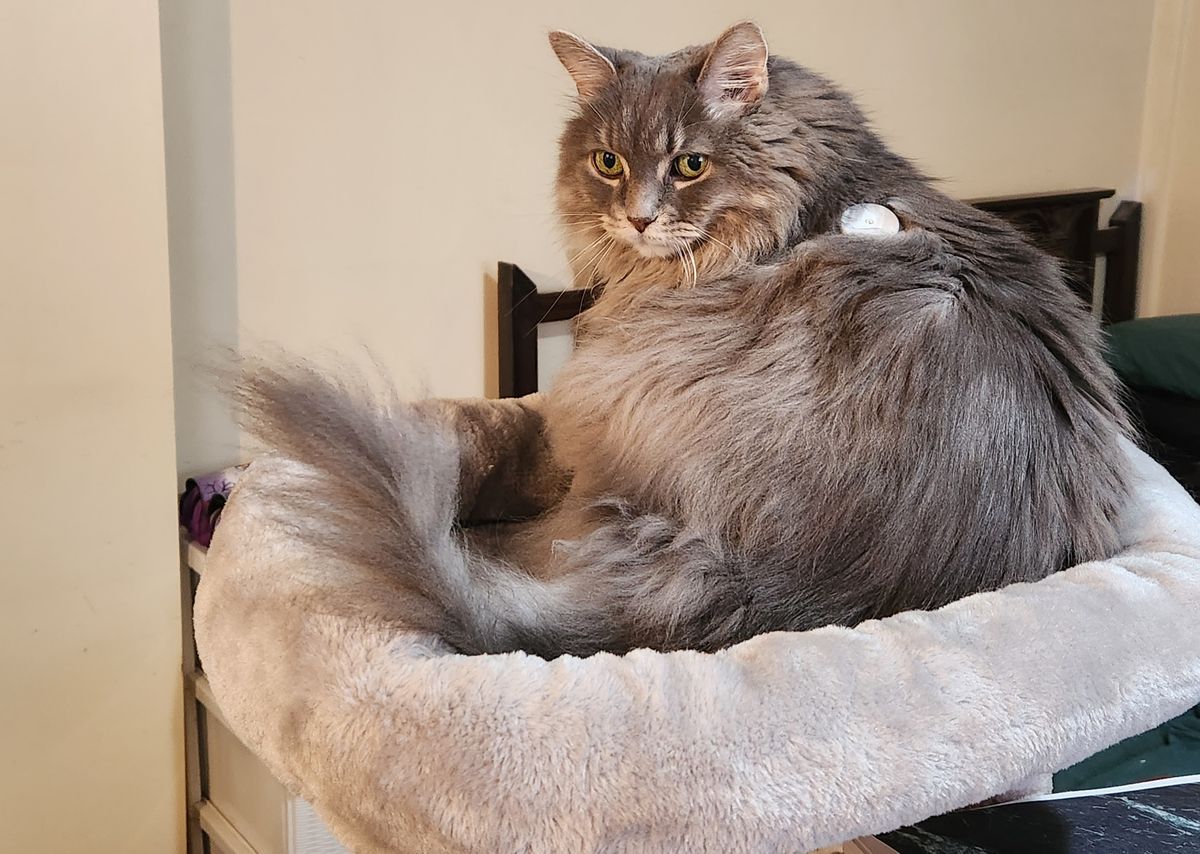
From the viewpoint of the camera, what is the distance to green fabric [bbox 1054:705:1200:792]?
69.0 inches

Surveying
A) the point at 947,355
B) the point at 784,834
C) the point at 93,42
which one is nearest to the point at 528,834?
the point at 784,834

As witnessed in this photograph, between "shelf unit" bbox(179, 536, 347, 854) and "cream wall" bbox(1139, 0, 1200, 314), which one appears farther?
"cream wall" bbox(1139, 0, 1200, 314)

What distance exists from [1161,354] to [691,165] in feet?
6.05

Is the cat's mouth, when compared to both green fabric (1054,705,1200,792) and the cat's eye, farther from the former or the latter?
green fabric (1054,705,1200,792)

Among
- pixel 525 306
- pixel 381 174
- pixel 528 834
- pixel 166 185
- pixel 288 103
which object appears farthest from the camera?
pixel 525 306

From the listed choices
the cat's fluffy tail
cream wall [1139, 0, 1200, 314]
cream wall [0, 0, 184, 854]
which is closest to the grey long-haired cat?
the cat's fluffy tail

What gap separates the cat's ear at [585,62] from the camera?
1291 mm

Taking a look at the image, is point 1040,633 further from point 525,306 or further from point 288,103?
point 288,103

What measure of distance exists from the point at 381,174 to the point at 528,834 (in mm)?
1413

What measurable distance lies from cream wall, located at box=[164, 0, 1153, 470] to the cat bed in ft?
2.90

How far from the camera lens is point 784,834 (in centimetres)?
77

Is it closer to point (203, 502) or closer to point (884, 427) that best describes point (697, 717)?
point (884, 427)

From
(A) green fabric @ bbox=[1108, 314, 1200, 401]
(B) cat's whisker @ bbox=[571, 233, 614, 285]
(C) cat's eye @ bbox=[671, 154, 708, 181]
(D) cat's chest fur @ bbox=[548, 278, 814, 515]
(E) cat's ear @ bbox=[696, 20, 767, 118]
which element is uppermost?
(E) cat's ear @ bbox=[696, 20, 767, 118]

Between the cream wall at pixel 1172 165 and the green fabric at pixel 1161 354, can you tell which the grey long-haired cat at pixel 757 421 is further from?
the cream wall at pixel 1172 165
